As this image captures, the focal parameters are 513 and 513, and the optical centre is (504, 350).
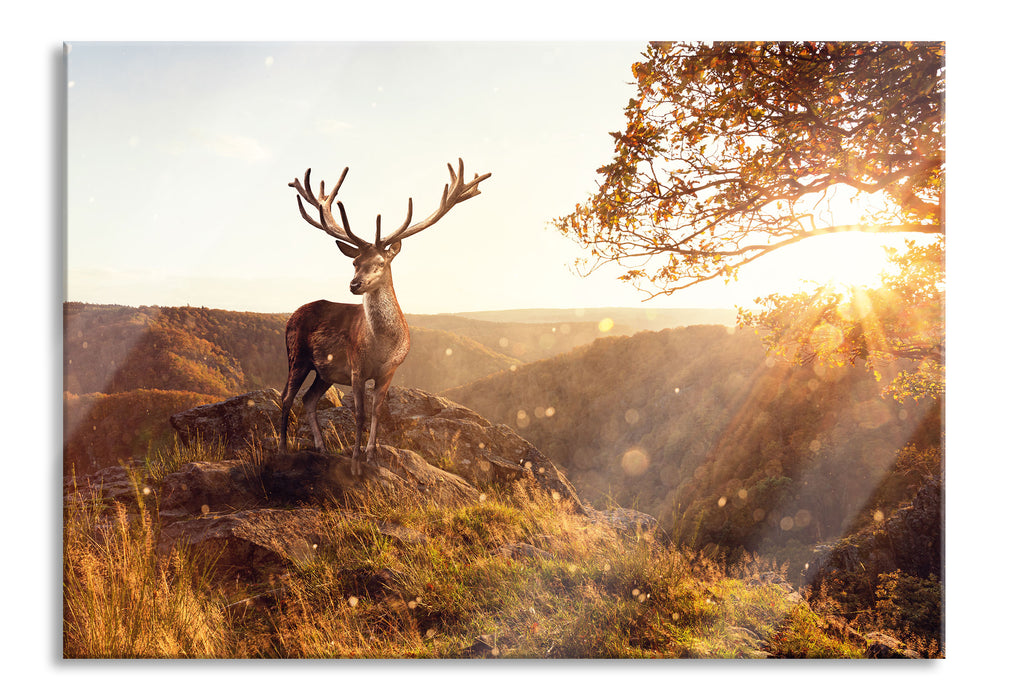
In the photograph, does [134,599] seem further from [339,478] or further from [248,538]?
[339,478]

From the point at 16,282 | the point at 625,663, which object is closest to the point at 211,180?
the point at 16,282

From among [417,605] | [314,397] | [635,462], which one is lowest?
[635,462]

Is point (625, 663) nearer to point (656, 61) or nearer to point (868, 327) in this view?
point (868, 327)

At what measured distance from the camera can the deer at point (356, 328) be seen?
3.47m

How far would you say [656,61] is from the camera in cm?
338

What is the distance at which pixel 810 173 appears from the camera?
3.29 m

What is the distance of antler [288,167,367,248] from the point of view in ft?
11.4

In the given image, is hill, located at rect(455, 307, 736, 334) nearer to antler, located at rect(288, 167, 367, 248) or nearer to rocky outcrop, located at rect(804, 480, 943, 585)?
antler, located at rect(288, 167, 367, 248)

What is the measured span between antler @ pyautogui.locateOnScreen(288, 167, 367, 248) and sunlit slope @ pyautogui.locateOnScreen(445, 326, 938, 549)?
2.76 metres

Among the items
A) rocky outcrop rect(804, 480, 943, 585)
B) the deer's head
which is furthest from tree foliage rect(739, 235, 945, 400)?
the deer's head

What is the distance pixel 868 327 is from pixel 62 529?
17.4 ft

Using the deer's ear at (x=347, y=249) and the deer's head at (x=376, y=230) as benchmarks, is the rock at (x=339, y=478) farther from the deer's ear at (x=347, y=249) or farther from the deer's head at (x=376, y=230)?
the deer's ear at (x=347, y=249)

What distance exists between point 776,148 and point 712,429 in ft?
18.1

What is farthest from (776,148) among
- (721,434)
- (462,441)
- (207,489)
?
(721,434)
